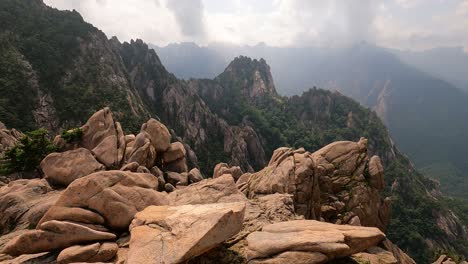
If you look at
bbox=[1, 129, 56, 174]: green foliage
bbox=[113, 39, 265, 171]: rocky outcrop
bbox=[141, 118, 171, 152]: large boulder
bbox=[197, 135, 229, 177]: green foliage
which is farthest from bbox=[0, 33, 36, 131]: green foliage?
bbox=[141, 118, 171, 152]: large boulder

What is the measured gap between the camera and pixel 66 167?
3045cm

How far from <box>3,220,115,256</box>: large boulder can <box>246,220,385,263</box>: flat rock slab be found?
26.7ft

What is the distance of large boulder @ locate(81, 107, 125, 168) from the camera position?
38.2 meters

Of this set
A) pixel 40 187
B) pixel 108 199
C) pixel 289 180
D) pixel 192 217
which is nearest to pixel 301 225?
pixel 192 217

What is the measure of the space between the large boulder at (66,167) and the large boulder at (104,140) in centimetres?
531

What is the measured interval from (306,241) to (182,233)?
5535 mm

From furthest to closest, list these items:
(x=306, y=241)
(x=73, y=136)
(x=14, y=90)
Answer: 1. (x=14, y=90)
2. (x=73, y=136)
3. (x=306, y=241)

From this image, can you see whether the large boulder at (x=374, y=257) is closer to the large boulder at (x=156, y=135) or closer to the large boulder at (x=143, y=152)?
the large boulder at (x=143, y=152)

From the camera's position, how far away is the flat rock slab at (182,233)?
12.9m

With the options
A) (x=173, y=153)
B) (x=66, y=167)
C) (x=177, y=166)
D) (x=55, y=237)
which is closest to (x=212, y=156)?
(x=173, y=153)

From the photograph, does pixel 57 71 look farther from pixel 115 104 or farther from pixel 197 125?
pixel 197 125

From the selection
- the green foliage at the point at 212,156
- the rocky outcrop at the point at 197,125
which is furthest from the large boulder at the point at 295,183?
the rocky outcrop at the point at 197,125

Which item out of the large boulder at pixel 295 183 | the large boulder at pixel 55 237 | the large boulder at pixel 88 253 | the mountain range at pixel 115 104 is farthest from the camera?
the mountain range at pixel 115 104

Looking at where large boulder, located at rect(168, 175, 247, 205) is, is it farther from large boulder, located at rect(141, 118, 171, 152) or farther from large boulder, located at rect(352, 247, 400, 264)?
large boulder, located at rect(141, 118, 171, 152)
